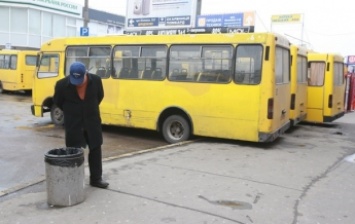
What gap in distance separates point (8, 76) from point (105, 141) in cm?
1669

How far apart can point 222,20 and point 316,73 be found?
61.3 ft

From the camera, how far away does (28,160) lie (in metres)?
8.05

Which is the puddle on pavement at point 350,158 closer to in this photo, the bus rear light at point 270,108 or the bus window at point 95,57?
the bus rear light at point 270,108

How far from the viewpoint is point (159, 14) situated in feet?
83.6

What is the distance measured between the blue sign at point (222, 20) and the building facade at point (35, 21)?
12.4 m

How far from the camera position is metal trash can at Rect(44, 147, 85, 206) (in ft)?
16.2

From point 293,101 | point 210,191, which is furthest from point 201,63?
point 210,191

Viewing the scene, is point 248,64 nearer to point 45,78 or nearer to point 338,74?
point 45,78

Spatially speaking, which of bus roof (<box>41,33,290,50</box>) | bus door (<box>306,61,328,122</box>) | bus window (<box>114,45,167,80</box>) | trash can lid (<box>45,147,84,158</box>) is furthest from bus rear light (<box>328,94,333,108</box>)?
trash can lid (<box>45,147,84,158</box>)

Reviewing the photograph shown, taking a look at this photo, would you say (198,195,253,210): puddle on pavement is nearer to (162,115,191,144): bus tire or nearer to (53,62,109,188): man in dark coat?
(53,62,109,188): man in dark coat

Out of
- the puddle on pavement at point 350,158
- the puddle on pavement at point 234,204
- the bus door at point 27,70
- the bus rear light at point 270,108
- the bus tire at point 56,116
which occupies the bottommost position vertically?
the puddle on pavement at point 234,204

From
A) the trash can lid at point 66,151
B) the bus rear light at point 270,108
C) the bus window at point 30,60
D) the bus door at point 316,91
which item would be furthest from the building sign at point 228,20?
the trash can lid at point 66,151

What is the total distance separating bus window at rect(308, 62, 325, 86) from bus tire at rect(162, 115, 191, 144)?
5.71 metres

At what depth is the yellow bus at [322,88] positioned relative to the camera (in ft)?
44.1
